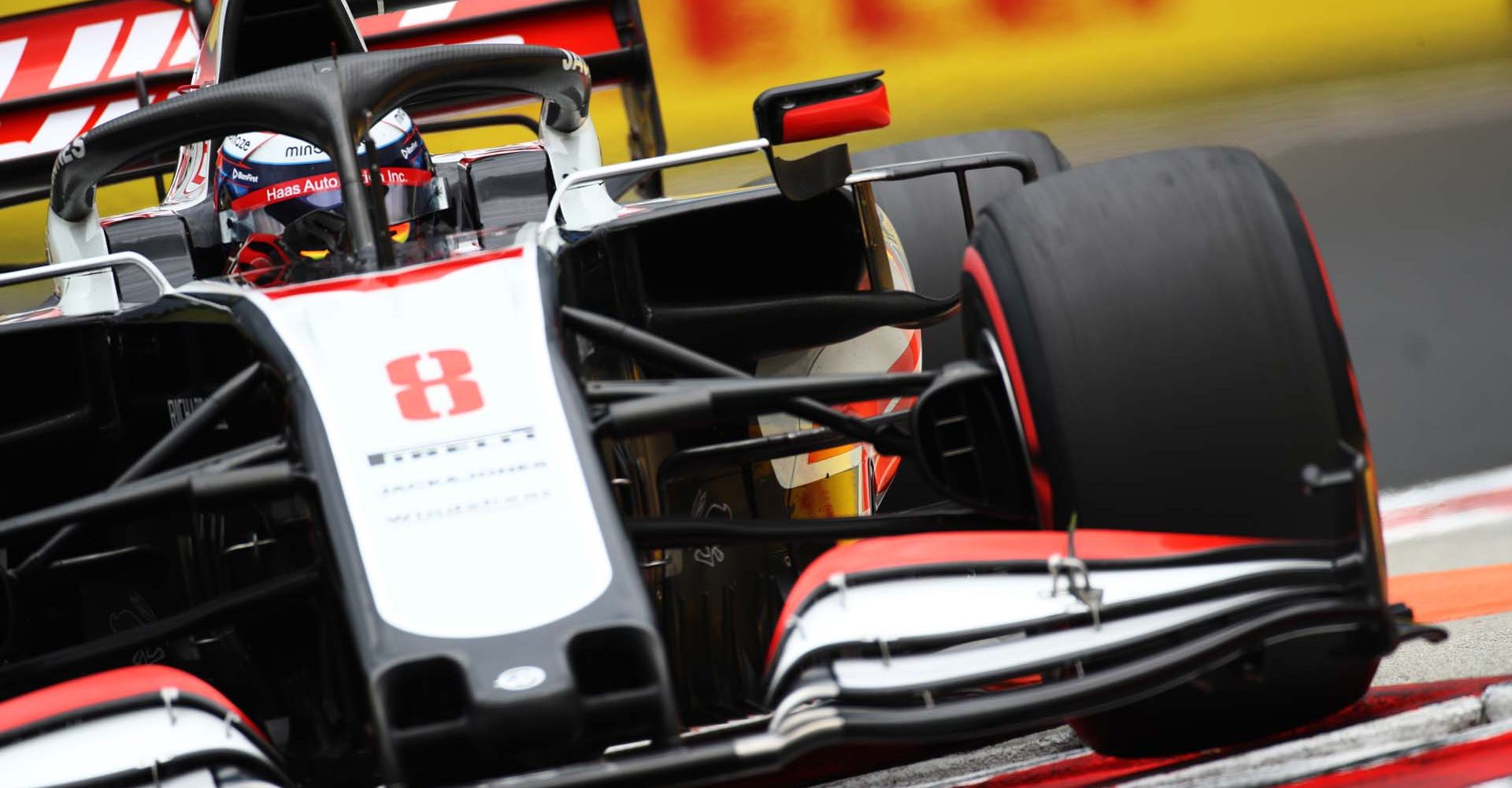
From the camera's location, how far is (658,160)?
2746mm

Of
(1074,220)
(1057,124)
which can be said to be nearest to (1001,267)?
(1074,220)

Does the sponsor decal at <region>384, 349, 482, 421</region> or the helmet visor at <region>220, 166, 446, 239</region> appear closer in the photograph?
the sponsor decal at <region>384, 349, 482, 421</region>

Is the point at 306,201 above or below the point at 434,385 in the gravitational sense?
above

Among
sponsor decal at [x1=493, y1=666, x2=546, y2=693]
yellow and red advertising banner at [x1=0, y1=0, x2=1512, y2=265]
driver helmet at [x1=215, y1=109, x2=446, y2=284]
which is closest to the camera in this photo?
sponsor decal at [x1=493, y1=666, x2=546, y2=693]

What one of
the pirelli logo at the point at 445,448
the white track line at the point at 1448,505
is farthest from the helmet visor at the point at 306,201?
the white track line at the point at 1448,505

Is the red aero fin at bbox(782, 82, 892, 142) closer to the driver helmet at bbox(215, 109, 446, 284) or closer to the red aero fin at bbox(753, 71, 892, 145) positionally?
the red aero fin at bbox(753, 71, 892, 145)

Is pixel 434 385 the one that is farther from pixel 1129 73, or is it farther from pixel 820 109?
pixel 1129 73

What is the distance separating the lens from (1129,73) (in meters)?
7.12

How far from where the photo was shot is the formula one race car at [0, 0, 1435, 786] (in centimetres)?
179

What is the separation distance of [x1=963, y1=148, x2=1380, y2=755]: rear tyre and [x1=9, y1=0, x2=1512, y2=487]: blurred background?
414 cm

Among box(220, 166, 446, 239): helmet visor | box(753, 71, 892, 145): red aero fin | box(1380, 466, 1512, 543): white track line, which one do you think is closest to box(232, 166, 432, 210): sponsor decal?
box(220, 166, 446, 239): helmet visor

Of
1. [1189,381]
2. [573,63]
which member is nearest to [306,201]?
[573,63]

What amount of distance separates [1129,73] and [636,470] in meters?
4.93

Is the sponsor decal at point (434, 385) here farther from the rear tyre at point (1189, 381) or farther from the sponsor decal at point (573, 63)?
the sponsor decal at point (573, 63)
